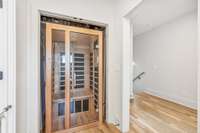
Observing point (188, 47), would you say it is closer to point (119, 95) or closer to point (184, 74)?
point (184, 74)

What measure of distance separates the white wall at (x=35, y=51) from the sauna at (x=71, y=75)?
20cm

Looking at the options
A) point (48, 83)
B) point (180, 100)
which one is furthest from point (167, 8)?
point (48, 83)

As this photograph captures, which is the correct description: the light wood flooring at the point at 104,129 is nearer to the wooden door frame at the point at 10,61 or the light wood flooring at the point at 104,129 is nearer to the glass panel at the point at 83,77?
the glass panel at the point at 83,77

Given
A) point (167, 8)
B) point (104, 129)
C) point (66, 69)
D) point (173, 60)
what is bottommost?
point (104, 129)

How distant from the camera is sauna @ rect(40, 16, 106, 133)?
1.96 m

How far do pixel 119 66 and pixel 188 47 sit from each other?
2593 millimetres

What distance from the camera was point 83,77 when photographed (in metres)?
2.32

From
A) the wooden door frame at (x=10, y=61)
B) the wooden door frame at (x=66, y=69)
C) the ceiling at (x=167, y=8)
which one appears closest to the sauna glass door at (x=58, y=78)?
the wooden door frame at (x=66, y=69)

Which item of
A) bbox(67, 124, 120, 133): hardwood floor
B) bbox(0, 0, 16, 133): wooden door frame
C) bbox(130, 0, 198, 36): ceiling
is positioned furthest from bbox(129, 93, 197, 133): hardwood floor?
bbox(130, 0, 198, 36): ceiling

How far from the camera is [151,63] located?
4.66m

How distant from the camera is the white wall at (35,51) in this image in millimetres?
1508

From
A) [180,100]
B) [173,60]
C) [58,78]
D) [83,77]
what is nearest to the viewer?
[58,78]

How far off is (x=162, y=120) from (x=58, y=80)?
8.07 feet

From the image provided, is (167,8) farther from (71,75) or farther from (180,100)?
(71,75)
